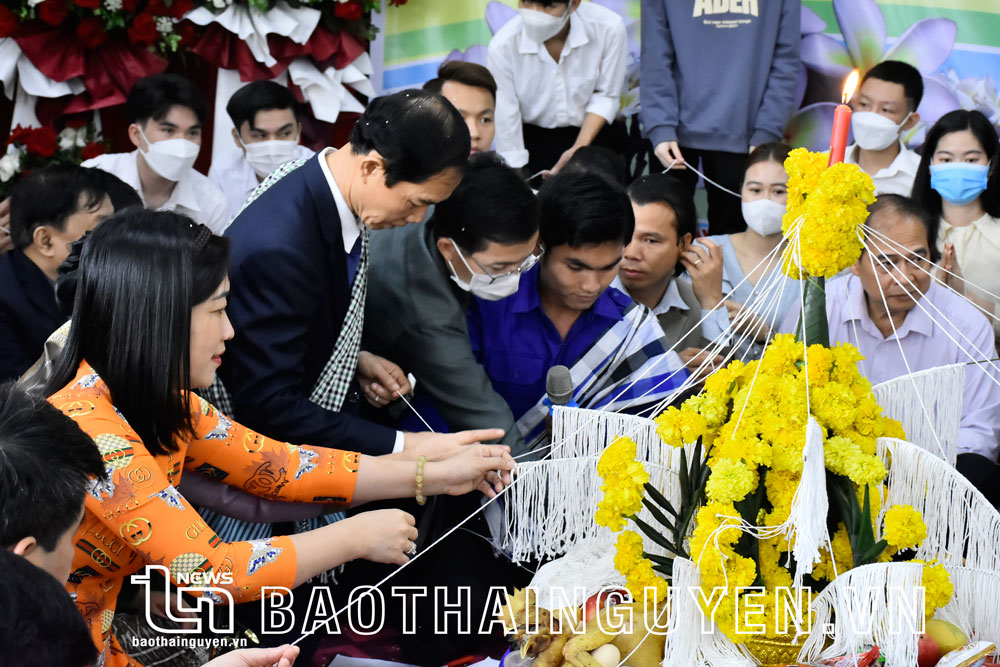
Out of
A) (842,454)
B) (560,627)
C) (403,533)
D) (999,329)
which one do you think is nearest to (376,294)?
(403,533)

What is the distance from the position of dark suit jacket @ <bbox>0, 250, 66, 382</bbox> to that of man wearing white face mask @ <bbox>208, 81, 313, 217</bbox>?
1.03m

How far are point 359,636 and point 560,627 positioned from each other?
764 millimetres

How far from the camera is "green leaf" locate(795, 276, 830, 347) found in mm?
1658

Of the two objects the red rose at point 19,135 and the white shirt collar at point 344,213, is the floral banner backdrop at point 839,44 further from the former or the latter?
the white shirt collar at point 344,213

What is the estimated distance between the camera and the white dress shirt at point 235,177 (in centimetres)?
386

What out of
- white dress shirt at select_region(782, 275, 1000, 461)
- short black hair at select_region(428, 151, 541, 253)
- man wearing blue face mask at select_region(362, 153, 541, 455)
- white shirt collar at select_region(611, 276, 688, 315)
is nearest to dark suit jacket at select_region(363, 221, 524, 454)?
man wearing blue face mask at select_region(362, 153, 541, 455)

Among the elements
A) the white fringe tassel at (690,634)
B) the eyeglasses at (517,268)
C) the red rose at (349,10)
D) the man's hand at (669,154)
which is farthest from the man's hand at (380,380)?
the red rose at (349,10)

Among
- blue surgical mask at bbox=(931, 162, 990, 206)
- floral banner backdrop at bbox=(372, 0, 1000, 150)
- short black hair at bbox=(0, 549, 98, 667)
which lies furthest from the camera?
floral banner backdrop at bbox=(372, 0, 1000, 150)

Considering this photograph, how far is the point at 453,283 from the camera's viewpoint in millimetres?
2426

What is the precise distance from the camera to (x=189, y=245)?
167 cm

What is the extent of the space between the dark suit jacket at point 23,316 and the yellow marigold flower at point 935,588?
220 cm

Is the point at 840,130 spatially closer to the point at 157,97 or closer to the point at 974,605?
the point at 974,605

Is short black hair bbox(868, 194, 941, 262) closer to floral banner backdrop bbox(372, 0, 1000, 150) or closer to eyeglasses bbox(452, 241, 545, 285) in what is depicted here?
eyeglasses bbox(452, 241, 545, 285)

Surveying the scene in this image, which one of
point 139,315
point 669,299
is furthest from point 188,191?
point 139,315
